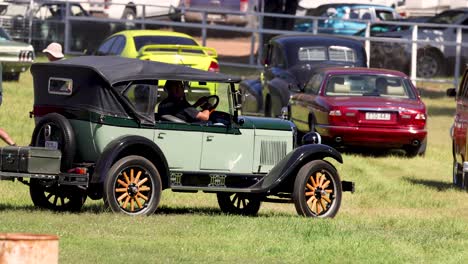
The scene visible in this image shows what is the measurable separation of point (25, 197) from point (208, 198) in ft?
8.07

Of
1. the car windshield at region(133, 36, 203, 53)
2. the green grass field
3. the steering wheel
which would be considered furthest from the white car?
the steering wheel

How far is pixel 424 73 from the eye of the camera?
36.7m

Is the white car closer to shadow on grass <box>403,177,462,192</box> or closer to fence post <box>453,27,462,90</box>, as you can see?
fence post <box>453,27,462,90</box>

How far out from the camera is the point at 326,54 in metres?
27.8

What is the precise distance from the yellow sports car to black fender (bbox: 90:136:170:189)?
1252cm

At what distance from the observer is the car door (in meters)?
14.8

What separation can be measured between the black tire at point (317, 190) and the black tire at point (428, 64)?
21.8 metres

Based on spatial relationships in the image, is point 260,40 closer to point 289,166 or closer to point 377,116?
point 377,116

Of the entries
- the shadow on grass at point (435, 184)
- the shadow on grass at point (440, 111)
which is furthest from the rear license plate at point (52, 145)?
the shadow on grass at point (440, 111)

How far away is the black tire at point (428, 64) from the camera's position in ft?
120

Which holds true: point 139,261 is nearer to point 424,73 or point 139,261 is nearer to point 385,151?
point 385,151

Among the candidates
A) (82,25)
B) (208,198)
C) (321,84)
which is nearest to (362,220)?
(208,198)

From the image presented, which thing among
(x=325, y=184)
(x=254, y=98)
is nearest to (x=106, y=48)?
(x=254, y=98)

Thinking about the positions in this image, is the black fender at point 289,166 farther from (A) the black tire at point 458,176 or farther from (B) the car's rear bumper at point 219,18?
(B) the car's rear bumper at point 219,18
